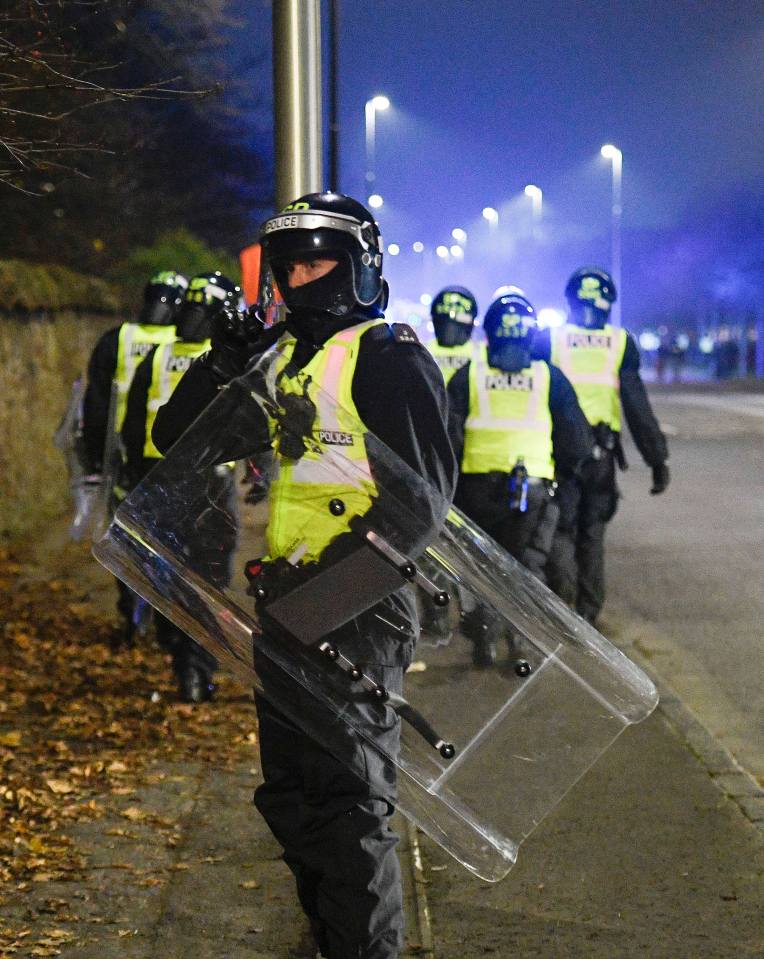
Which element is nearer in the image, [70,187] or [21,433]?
[21,433]

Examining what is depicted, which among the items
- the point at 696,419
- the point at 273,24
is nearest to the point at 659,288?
the point at 696,419

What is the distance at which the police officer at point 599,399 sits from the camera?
8.48 m

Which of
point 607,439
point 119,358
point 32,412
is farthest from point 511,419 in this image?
point 32,412

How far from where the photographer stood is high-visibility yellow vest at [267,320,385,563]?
3.50 meters

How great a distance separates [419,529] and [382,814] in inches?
29.8

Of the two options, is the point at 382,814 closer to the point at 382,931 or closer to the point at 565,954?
the point at 382,931

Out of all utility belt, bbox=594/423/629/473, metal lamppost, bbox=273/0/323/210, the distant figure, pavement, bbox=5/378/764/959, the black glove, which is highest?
metal lamppost, bbox=273/0/323/210

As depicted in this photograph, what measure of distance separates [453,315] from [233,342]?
20.5 ft

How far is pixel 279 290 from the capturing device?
3.86 metres

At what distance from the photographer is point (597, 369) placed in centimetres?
854

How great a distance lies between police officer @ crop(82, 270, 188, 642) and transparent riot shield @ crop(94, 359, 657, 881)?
384cm

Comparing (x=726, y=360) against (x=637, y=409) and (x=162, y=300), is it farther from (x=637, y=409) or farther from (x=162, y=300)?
(x=162, y=300)

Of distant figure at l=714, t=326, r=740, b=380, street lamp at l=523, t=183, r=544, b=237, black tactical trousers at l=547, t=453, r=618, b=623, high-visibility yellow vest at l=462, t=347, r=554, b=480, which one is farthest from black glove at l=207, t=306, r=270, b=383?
distant figure at l=714, t=326, r=740, b=380

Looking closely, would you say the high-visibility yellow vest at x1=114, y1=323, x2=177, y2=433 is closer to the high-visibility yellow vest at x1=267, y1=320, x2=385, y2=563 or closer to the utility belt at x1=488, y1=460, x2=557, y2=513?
the utility belt at x1=488, y1=460, x2=557, y2=513
